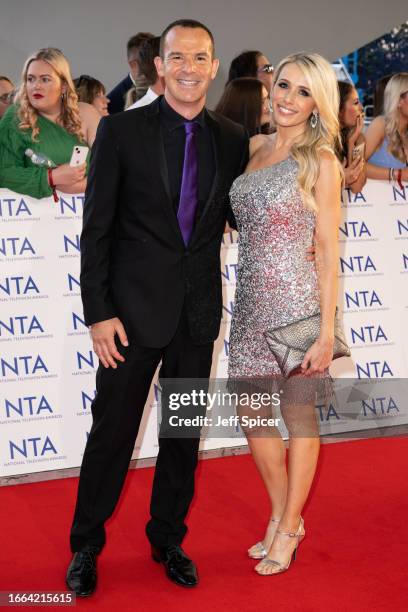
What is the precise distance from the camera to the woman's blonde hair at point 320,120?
8.47 ft

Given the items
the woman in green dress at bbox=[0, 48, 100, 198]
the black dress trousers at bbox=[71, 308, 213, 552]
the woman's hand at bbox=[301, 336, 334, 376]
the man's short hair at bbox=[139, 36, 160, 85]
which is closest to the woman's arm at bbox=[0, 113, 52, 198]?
the woman in green dress at bbox=[0, 48, 100, 198]

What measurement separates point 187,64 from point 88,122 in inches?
67.2

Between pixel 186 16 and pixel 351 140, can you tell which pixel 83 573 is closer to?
pixel 351 140

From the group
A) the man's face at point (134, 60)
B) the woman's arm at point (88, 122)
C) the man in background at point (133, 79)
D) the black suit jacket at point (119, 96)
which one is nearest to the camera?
the woman's arm at point (88, 122)

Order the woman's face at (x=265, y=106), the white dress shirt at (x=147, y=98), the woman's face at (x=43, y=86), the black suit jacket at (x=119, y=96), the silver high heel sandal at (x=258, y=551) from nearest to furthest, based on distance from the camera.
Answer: the silver high heel sandal at (x=258, y=551)
the woman's face at (x=43, y=86)
the white dress shirt at (x=147, y=98)
the woman's face at (x=265, y=106)
the black suit jacket at (x=119, y=96)

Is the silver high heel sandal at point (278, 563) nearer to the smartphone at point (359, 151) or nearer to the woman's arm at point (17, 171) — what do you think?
the woman's arm at point (17, 171)

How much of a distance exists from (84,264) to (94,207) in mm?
183

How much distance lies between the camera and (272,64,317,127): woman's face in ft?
8.57

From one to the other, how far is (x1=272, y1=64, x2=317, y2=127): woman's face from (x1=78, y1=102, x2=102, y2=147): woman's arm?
1.64 metres

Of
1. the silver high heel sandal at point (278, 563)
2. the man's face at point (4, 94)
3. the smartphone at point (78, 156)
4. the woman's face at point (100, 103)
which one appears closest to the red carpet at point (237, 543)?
the silver high heel sandal at point (278, 563)

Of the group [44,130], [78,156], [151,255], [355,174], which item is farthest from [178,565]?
[355,174]

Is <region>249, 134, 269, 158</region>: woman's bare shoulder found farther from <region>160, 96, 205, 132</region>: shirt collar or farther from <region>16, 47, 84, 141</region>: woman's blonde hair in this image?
<region>16, 47, 84, 141</region>: woman's blonde hair

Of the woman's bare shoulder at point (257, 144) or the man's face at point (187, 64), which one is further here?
the woman's bare shoulder at point (257, 144)

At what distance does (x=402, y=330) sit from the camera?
171 inches
